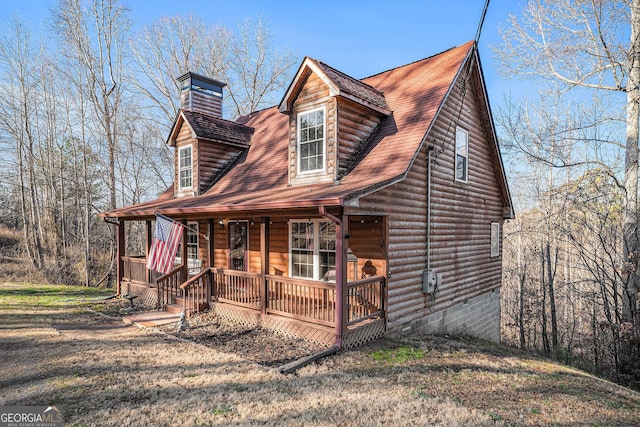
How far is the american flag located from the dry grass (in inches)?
75.1

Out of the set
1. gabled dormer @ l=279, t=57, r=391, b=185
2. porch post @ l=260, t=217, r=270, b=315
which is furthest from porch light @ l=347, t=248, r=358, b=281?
porch post @ l=260, t=217, r=270, b=315

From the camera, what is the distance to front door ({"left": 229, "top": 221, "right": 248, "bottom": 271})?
1130 cm

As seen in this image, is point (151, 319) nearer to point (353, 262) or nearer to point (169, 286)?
point (169, 286)

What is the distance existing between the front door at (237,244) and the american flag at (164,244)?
96.4 inches

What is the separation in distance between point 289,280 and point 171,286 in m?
5.09

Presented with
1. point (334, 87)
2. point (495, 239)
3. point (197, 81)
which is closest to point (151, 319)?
point (334, 87)

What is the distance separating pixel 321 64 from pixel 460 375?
7.49 meters

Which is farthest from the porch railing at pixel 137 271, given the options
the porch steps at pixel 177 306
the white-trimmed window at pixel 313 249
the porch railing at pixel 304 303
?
the porch railing at pixel 304 303

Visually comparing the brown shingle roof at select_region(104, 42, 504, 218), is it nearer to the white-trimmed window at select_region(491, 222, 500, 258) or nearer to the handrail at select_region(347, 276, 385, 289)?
the handrail at select_region(347, 276, 385, 289)

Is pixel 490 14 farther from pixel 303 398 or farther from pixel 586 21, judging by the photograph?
pixel 586 21

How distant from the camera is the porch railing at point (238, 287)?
28.5 ft

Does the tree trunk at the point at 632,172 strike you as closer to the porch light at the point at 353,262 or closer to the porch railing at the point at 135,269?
the porch light at the point at 353,262

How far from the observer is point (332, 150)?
8.45m

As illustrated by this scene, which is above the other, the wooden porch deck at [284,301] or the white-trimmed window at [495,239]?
the white-trimmed window at [495,239]
